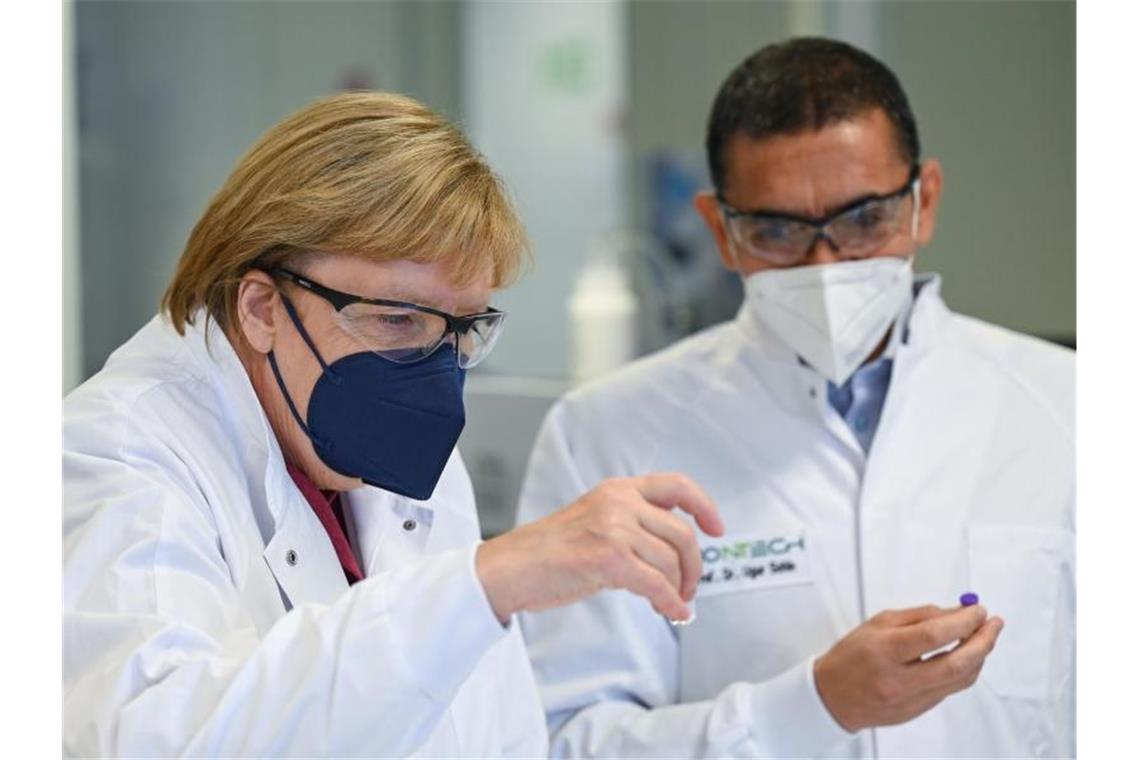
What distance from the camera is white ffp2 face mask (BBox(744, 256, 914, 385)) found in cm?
149

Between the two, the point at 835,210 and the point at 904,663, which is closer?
the point at 904,663

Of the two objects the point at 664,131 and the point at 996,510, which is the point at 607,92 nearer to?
the point at 664,131

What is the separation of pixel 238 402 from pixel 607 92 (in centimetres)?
353

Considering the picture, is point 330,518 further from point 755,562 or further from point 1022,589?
point 1022,589

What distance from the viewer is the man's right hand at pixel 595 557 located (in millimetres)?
854

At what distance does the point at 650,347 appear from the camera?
9.44 feet

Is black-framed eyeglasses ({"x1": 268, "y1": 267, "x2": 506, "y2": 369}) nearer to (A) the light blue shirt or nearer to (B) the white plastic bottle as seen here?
(A) the light blue shirt

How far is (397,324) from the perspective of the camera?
3.59ft

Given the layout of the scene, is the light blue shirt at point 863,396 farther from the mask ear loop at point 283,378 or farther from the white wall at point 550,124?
the white wall at point 550,124

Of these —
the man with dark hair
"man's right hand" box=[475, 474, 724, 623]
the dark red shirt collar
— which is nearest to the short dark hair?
the man with dark hair

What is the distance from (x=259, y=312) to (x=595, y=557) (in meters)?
0.41

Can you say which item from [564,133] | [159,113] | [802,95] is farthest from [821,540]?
[564,133]

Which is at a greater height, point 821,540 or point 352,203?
point 352,203
